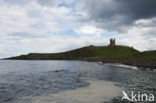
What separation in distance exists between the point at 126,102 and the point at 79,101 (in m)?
5.18

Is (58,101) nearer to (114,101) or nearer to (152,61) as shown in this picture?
(114,101)

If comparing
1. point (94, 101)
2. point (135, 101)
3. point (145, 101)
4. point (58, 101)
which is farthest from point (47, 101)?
point (145, 101)

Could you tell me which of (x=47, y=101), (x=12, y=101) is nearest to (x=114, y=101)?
(x=47, y=101)

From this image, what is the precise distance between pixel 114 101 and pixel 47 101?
7.57 meters

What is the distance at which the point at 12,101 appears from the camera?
15.9 metres

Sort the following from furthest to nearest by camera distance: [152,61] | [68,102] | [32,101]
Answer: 1. [152,61]
2. [32,101]
3. [68,102]

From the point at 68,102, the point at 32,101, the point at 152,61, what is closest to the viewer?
the point at 68,102

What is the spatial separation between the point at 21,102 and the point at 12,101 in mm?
1433

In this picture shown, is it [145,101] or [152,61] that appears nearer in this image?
[145,101]

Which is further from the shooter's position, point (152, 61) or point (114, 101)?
point (152, 61)

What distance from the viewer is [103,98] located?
1595cm

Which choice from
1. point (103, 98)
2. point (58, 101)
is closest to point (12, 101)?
point (58, 101)

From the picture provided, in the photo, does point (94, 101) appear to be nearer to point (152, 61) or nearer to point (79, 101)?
point (79, 101)

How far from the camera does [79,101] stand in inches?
583
